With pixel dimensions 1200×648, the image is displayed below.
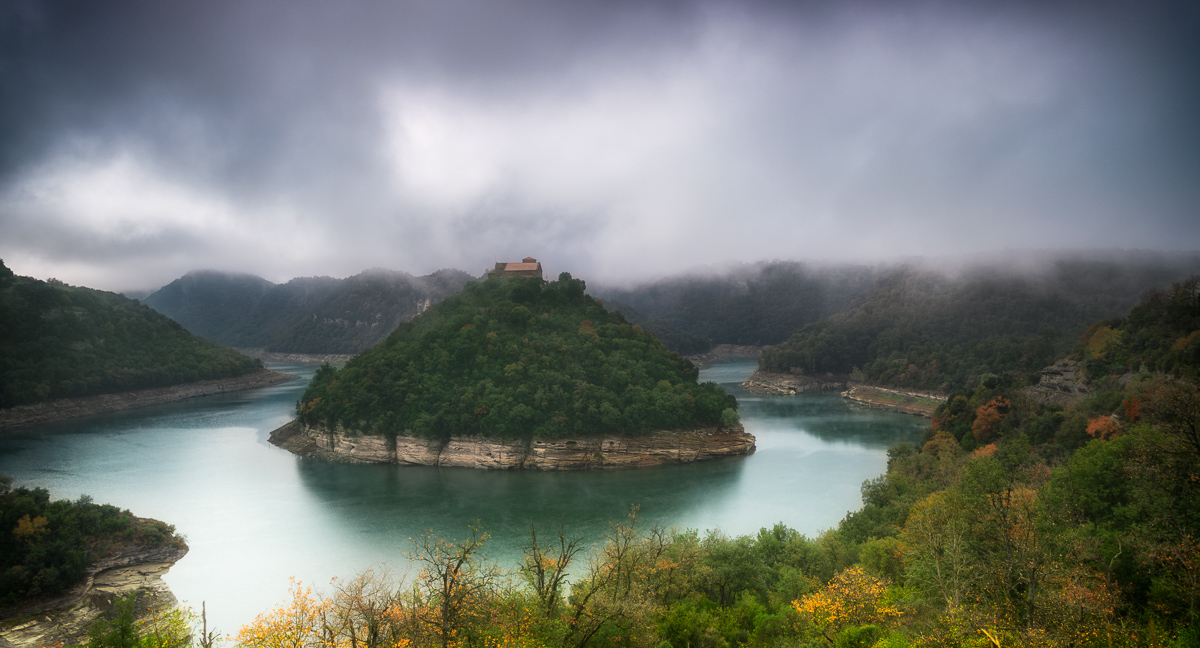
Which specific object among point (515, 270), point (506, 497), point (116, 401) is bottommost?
point (506, 497)

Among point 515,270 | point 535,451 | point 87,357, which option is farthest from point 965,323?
point 87,357

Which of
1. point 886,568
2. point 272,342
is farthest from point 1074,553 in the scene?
point 272,342

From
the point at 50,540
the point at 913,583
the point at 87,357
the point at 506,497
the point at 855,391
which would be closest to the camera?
the point at 913,583

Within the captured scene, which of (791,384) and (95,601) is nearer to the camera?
(95,601)

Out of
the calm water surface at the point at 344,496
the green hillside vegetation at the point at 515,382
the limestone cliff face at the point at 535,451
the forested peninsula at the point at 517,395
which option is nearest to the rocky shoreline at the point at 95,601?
the calm water surface at the point at 344,496

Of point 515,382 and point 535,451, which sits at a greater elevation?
point 515,382

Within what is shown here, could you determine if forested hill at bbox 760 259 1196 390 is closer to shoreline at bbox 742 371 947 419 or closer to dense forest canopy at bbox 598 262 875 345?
shoreline at bbox 742 371 947 419

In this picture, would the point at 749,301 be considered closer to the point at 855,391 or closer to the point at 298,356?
the point at 855,391
